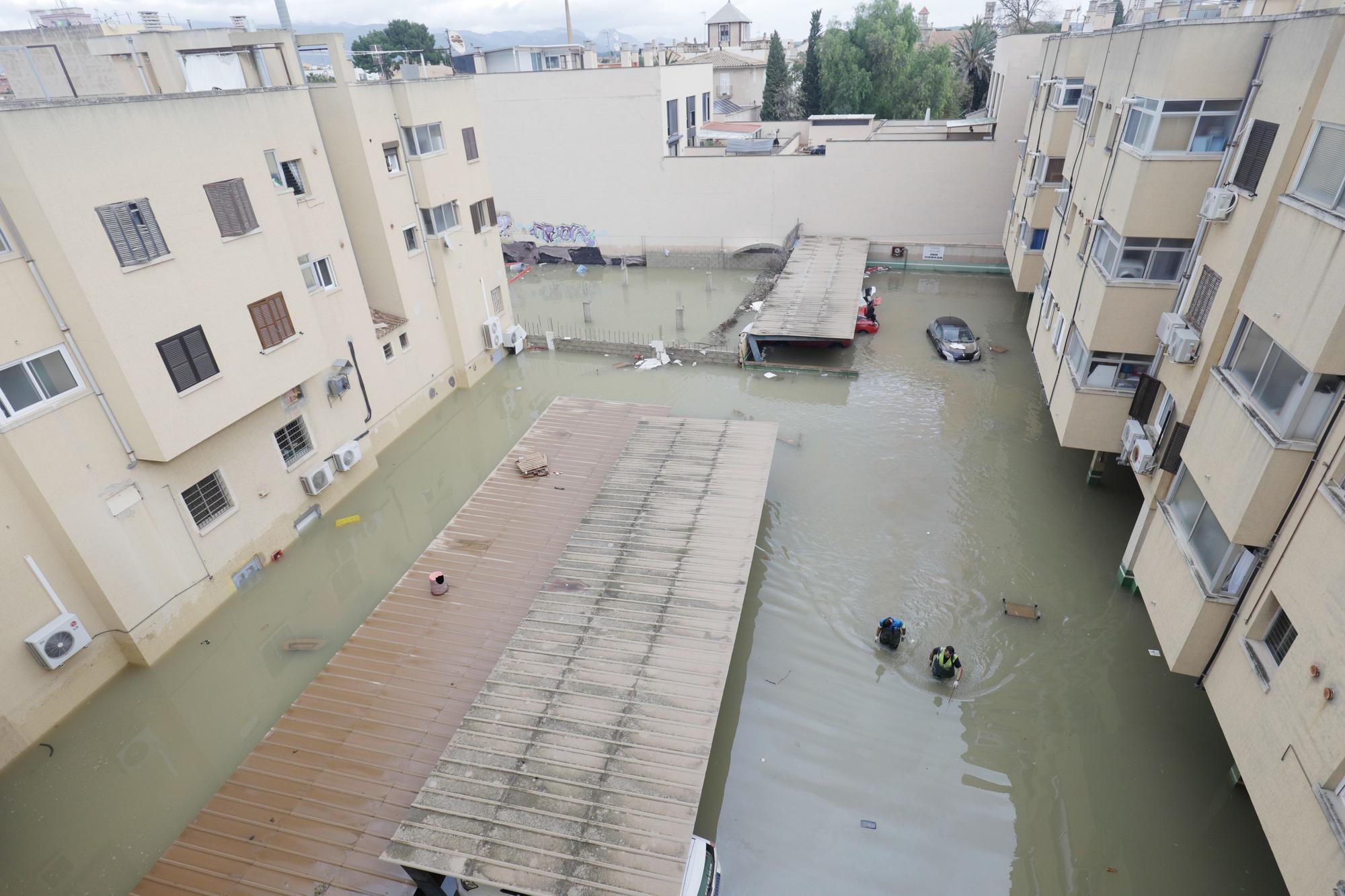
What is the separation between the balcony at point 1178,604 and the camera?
1007 centimetres

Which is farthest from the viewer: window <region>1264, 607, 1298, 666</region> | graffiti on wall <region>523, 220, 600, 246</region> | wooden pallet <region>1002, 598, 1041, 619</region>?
graffiti on wall <region>523, 220, 600, 246</region>

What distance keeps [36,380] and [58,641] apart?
16.2ft

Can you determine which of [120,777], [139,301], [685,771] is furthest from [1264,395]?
[120,777]

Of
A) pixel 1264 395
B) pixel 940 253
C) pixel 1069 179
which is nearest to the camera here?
pixel 1264 395

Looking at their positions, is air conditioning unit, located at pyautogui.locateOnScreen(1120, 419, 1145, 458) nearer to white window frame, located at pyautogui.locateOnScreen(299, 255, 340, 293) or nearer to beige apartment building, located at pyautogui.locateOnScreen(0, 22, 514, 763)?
beige apartment building, located at pyautogui.locateOnScreen(0, 22, 514, 763)

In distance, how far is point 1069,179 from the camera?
67.2 ft

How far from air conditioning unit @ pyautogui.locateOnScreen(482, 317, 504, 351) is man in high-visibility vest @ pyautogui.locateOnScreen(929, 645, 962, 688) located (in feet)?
68.0

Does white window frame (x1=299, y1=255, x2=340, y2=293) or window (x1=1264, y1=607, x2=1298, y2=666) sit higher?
white window frame (x1=299, y1=255, x2=340, y2=293)

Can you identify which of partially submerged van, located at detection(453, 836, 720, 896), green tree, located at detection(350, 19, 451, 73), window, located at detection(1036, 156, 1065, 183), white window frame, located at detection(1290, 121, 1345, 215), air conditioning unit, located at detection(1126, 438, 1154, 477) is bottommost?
partially submerged van, located at detection(453, 836, 720, 896)

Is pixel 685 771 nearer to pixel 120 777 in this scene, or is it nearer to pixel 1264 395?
pixel 1264 395

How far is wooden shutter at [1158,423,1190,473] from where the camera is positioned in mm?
11953

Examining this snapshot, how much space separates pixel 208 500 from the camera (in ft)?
51.5

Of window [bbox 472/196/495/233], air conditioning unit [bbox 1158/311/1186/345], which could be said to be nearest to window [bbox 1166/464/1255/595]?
air conditioning unit [bbox 1158/311/1186/345]

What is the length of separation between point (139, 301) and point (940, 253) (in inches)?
1461
